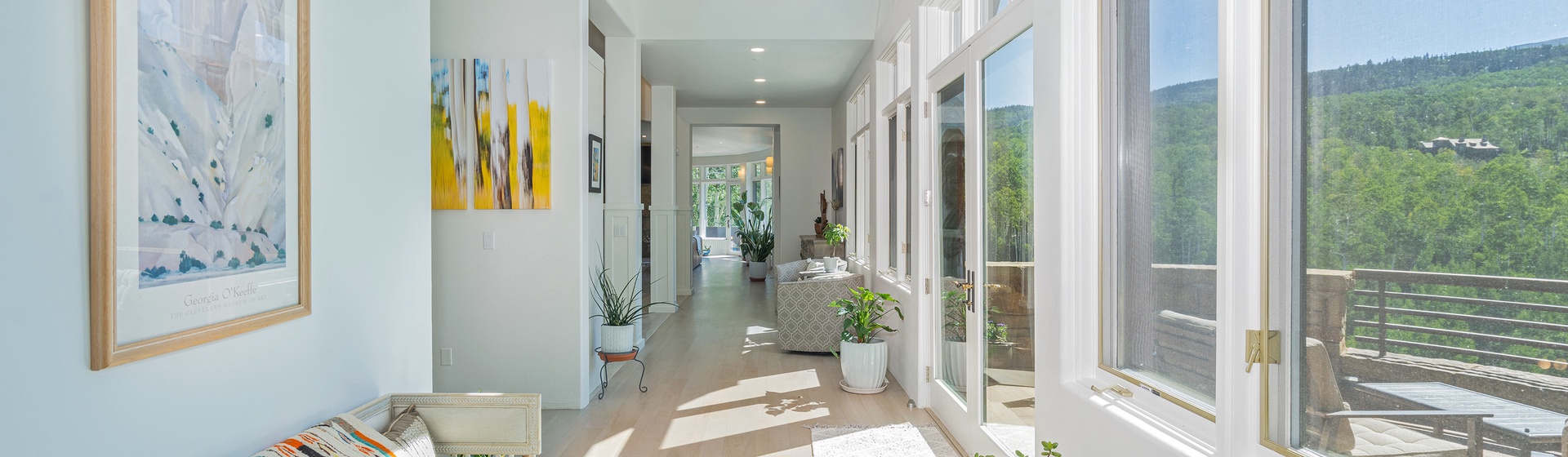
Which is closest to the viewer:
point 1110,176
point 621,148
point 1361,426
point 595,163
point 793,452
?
point 1361,426

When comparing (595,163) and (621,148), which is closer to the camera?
(595,163)

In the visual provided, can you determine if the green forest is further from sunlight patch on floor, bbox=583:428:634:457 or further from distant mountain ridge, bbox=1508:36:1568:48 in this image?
sunlight patch on floor, bbox=583:428:634:457

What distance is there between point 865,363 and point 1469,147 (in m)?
3.69

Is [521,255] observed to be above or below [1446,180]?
below

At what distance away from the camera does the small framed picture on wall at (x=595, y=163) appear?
15.3ft

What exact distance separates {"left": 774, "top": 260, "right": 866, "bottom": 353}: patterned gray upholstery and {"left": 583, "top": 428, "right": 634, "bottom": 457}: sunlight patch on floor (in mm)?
2261

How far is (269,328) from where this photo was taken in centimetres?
173

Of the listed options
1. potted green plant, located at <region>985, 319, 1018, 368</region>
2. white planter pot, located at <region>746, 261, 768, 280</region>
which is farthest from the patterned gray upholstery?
white planter pot, located at <region>746, 261, 768, 280</region>

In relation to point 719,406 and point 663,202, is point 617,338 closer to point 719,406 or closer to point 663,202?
point 719,406

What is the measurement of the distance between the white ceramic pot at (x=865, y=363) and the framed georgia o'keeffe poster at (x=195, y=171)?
3186 mm

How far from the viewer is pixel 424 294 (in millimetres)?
2504

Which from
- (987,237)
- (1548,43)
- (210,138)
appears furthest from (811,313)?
(1548,43)

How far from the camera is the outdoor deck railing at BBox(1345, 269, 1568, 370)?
95 centimetres

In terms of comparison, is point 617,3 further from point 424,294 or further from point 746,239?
point 746,239
